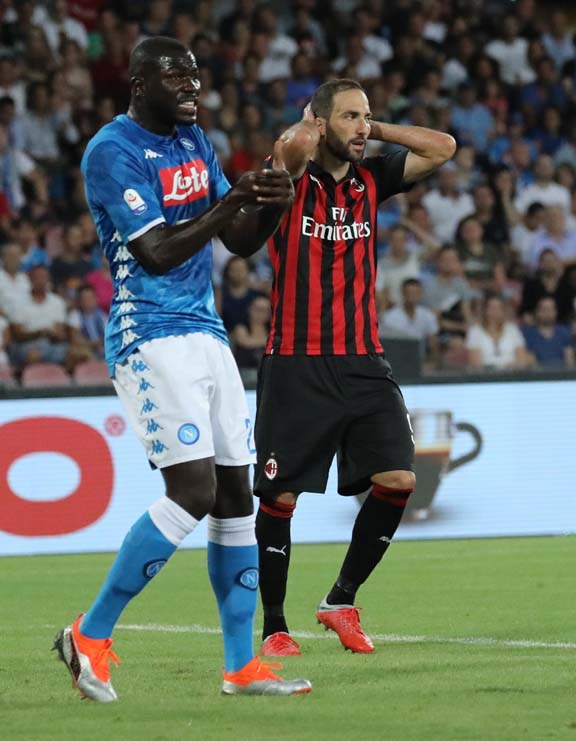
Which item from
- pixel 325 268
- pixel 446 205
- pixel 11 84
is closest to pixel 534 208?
pixel 446 205

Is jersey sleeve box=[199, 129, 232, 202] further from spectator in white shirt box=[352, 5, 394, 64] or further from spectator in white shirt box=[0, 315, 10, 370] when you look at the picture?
spectator in white shirt box=[352, 5, 394, 64]

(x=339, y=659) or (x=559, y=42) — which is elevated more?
(x=559, y=42)

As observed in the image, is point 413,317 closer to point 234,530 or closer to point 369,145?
point 369,145

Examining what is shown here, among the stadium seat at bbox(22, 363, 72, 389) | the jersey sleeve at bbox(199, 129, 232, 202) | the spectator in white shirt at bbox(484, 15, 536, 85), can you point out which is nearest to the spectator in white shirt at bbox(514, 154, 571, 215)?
the spectator in white shirt at bbox(484, 15, 536, 85)

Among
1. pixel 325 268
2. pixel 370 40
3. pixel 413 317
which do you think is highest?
pixel 370 40

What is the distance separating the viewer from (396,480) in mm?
6203

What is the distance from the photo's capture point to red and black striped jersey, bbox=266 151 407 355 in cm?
630

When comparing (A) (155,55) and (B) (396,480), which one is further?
(B) (396,480)

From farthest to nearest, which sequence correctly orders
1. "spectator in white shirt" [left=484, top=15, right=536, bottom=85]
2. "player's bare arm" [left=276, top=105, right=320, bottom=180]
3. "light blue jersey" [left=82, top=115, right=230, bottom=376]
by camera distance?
"spectator in white shirt" [left=484, top=15, right=536, bottom=85] → "player's bare arm" [left=276, top=105, right=320, bottom=180] → "light blue jersey" [left=82, top=115, right=230, bottom=376]

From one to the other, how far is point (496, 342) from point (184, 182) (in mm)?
8306

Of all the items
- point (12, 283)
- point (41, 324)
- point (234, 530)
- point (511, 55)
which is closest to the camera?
point (234, 530)

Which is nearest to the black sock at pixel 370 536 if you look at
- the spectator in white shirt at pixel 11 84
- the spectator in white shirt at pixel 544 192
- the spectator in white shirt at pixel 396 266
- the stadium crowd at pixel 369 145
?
the stadium crowd at pixel 369 145

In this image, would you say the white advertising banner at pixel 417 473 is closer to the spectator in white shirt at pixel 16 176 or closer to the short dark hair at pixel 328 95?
the spectator in white shirt at pixel 16 176

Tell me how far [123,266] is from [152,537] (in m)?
0.87
